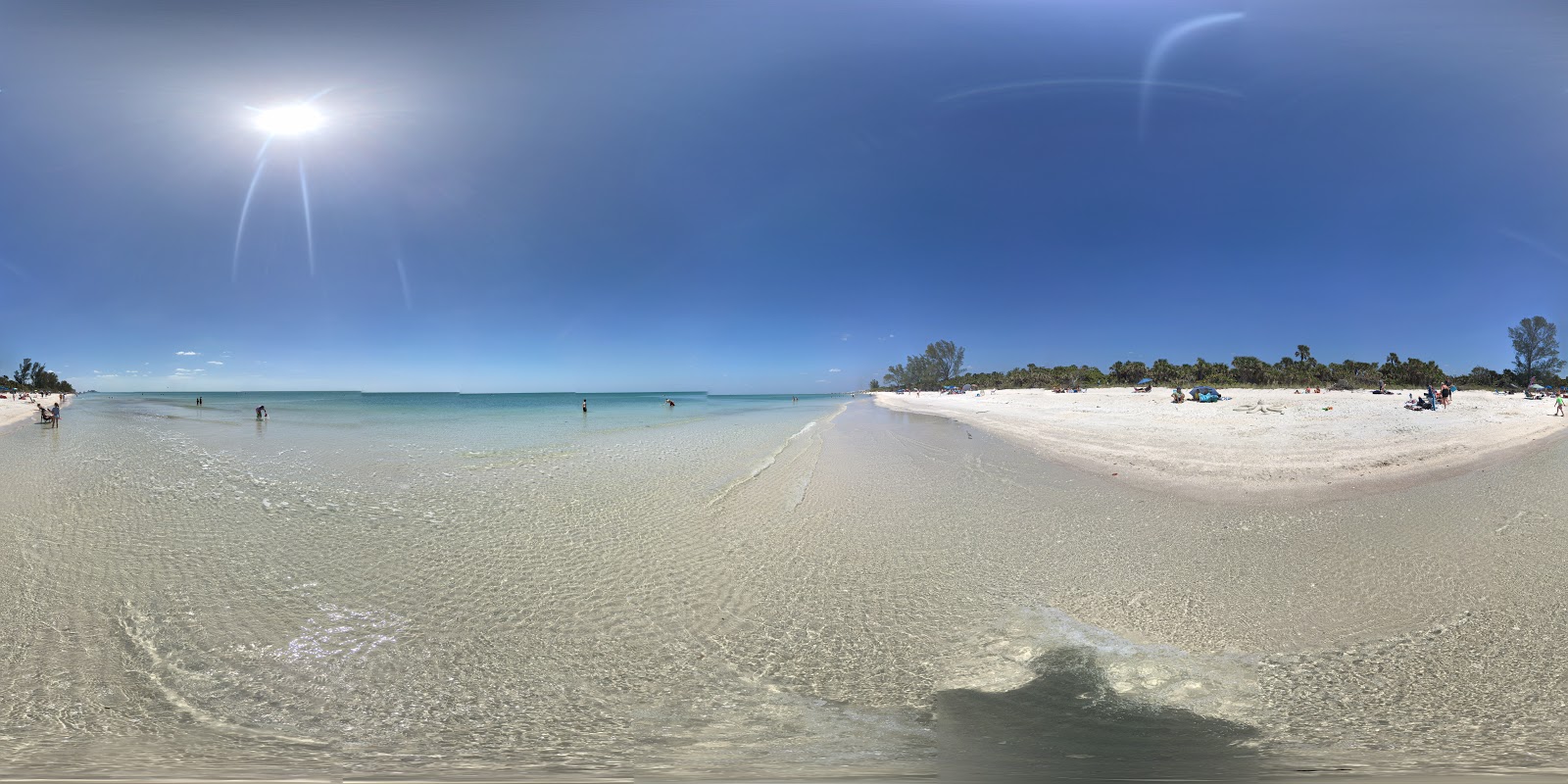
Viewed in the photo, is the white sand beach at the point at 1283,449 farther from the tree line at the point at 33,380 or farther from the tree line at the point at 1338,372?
the tree line at the point at 33,380

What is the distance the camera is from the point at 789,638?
4.61 meters

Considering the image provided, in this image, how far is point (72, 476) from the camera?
13.0m

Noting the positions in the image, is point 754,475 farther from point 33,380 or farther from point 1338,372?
point 33,380

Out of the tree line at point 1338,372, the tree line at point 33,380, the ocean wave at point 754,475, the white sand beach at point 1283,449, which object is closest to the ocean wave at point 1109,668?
the ocean wave at point 754,475

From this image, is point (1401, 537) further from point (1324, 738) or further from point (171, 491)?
point (171, 491)

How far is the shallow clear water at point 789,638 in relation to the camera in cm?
310

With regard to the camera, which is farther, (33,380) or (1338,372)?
(33,380)

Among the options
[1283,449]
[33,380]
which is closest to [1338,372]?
[1283,449]

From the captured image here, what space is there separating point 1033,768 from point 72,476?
2123cm

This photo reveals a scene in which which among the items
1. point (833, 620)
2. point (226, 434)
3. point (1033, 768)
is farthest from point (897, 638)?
point (226, 434)

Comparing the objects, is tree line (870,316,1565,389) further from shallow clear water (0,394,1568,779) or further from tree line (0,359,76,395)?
tree line (0,359,76,395)

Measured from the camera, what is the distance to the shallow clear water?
3.10 metres

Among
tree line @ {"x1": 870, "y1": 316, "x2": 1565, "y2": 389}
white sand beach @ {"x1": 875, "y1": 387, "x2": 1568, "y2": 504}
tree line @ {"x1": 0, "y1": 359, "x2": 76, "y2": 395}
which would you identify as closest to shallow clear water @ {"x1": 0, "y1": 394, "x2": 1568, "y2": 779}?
white sand beach @ {"x1": 875, "y1": 387, "x2": 1568, "y2": 504}

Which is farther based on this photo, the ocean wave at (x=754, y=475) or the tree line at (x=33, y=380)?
the tree line at (x=33, y=380)
